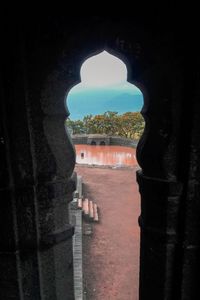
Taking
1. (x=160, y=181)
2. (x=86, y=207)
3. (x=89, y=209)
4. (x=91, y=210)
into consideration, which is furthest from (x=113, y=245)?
(x=160, y=181)

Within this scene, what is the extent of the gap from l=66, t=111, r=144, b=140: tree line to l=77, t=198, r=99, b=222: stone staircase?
70.1 feet

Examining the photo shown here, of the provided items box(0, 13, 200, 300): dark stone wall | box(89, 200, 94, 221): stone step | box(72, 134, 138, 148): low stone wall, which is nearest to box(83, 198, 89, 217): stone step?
box(89, 200, 94, 221): stone step

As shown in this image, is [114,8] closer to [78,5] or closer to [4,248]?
[78,5]

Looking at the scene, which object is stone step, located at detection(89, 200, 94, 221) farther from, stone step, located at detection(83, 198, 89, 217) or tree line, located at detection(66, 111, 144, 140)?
tree line, located at detection(66, 111, 144, 140)

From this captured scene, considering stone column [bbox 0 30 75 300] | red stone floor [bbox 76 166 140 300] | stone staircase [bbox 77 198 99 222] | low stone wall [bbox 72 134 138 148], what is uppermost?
stone column [bbox 0 30 75 300]

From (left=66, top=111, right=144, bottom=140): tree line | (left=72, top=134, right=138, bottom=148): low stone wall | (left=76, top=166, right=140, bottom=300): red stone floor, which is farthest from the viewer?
(left=66, top=111, right=144, bottom=140): tree line

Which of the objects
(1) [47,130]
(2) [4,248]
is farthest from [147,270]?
(1) [47,130]

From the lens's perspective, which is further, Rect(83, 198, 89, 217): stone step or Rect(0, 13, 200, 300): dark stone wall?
Rect(83, 198, 89, 217): stone step

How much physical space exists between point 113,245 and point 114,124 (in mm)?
26525

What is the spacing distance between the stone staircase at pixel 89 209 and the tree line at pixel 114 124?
21.4 m

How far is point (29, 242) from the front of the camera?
2.04m

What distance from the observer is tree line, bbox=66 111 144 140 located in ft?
110

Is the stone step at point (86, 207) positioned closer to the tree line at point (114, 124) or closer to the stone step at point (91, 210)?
the stone step at point (91, 210)

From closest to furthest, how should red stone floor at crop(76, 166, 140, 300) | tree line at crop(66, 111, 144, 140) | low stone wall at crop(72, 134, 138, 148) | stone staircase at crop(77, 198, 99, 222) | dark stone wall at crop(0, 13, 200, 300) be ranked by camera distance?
dark stone wall at crop(0, 13, 200, 300) → red stone floor at crop(76, 166, 140, 300) → stone staircase at crop(77, 198, 99, 222) → low stone wall at crop(72, 134, 138, 148) → tree line at crop(66, 111, 144, 140)
